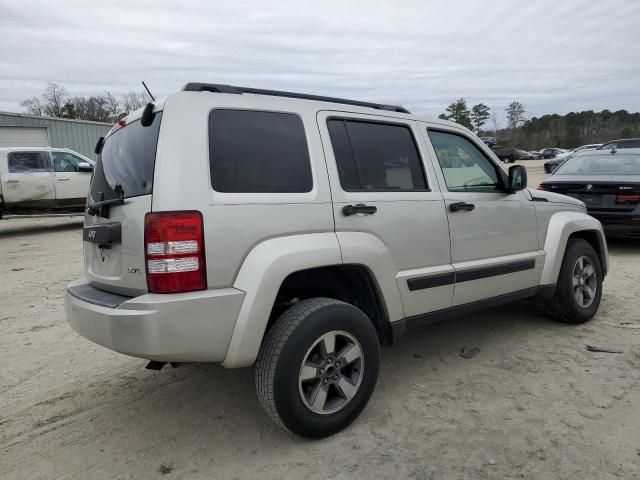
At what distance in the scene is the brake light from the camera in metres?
7.25

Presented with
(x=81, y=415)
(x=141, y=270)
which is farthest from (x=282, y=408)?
(x=81, y=415)

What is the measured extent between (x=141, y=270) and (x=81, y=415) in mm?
1365

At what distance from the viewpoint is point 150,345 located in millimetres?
2404

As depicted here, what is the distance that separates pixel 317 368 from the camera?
110 inches

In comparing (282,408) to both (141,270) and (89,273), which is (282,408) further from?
(89,273)

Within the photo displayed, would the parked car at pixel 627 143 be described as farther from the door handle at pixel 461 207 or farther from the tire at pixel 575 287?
the door handle at pixel 461 207

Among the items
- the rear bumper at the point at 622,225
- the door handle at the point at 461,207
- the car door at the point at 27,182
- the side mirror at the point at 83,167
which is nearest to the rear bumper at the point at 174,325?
the door handle at the point at 461,207

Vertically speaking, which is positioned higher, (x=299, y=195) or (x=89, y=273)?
(x=299, y=195)

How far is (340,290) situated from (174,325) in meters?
1.17

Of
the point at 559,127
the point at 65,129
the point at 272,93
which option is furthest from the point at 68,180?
the point at 559,127

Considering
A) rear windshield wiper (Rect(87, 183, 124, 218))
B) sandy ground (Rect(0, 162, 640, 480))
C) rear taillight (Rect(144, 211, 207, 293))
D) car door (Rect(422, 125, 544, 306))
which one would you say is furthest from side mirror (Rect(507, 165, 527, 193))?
rear windshield wiper (Rect(87, 183, 124, 218))

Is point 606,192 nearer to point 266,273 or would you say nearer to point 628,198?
point 628,198

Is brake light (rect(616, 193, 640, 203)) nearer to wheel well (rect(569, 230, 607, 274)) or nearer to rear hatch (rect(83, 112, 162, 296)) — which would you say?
wheel well (rect(569, 230, 607, 274))

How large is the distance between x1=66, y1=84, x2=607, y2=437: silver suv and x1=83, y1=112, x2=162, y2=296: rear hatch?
0.01 meters
